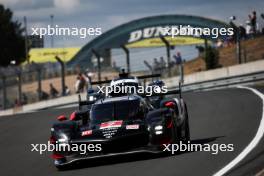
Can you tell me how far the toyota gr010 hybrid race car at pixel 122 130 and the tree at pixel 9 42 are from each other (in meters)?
65.8

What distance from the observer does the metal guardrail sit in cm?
3206

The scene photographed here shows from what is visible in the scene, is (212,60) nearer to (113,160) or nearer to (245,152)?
(113,160)

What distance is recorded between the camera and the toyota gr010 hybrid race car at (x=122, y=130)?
1382 centimetres

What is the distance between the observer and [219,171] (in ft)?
37.1

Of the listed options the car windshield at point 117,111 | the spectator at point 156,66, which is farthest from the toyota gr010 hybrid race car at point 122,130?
the spectator at point 156,66

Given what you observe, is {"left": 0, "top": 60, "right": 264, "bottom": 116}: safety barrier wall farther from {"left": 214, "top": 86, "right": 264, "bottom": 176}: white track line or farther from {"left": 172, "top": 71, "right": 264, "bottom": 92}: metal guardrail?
{"left": 214, "top": 86, "right": 264, "bottom": 176}: white track line

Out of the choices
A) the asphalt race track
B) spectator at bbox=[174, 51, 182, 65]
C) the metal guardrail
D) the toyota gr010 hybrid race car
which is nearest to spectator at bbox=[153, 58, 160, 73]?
spectator at bbox=[174, 51, 182, 65]

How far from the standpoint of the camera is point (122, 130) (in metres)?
14.0

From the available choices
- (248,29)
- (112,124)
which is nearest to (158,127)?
(112,124)

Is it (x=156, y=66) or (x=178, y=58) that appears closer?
(x=156, y=66)

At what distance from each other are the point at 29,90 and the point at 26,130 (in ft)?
43.9

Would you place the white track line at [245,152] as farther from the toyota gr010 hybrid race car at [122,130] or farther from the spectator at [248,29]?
the spectator at [248,29]

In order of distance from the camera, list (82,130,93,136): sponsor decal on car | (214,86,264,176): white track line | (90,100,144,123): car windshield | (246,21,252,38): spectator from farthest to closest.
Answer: (246,21,252,38): spectator < (90,100,144,123): car windshield < (82,130,93,136): sponsor decal on car < (214,86,264,176): white track line

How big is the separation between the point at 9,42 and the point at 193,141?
67513mm
